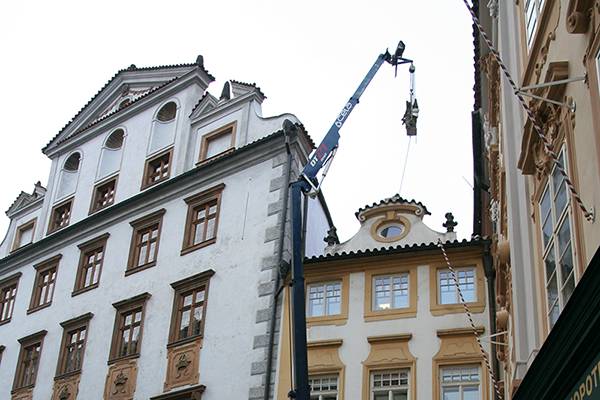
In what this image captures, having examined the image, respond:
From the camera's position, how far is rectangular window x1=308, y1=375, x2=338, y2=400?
2392cm

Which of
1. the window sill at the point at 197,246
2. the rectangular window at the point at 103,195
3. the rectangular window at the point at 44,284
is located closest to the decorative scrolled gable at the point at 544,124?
the window sill at the point at 197,246

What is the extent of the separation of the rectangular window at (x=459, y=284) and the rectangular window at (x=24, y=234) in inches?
767

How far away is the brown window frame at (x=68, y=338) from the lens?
100 ft

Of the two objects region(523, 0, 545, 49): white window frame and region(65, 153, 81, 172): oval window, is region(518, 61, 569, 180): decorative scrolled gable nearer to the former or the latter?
region(523, 0, 545, 49): white window frame

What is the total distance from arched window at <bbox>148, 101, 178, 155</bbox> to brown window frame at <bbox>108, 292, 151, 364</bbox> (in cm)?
620

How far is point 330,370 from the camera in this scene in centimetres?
2419

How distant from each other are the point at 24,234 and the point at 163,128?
867cm

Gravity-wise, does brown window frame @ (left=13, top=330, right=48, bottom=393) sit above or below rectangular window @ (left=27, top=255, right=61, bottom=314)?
below

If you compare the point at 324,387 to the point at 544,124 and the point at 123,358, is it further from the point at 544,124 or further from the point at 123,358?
the point at 544,124

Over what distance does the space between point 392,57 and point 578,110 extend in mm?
17808

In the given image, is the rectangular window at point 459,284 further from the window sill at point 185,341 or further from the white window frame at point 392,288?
the window sill at point 185,341

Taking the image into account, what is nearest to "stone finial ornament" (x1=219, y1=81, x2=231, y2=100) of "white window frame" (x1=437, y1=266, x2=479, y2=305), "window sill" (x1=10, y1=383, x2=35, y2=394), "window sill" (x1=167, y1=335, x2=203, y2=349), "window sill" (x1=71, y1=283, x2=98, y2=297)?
"window sill" (x1=71, y1=283, x2=98, y2=297)

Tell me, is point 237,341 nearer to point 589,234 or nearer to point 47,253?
point 47,253

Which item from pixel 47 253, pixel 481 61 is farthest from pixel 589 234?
pixel 47 253
